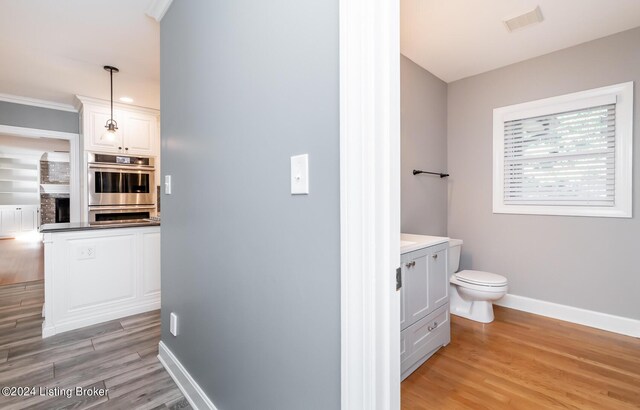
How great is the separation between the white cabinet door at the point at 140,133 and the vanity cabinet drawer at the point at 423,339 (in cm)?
427

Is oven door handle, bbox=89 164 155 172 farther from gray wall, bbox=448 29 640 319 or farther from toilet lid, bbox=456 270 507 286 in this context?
toilet lid, bbox=456 270 507 286

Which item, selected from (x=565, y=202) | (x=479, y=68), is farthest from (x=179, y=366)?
(x=479, y=68)

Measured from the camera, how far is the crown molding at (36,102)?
3668mm

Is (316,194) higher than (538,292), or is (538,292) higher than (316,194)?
(316,194)

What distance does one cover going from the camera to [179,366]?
69.9 inches

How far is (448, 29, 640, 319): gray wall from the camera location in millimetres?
2353

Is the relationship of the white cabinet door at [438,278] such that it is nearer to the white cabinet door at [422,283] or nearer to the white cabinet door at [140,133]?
the white cabinet door at [422,283]

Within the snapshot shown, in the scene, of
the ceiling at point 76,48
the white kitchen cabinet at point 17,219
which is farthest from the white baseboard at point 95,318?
the white kitchen cabinet at point 17,219

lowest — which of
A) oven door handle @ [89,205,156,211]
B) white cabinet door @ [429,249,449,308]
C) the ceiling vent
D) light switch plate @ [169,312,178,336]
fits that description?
light switch plate @ [169,312,178,336]

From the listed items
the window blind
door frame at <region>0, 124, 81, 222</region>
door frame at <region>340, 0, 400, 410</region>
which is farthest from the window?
door frame at <region>0, 124, 81, 222</region>

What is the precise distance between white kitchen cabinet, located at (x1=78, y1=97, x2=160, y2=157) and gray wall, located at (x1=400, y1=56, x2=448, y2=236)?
3.52 metres

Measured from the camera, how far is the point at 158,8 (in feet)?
6.25

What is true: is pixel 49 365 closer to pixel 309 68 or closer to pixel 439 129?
pixel 309 68

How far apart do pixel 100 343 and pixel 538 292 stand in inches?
152
